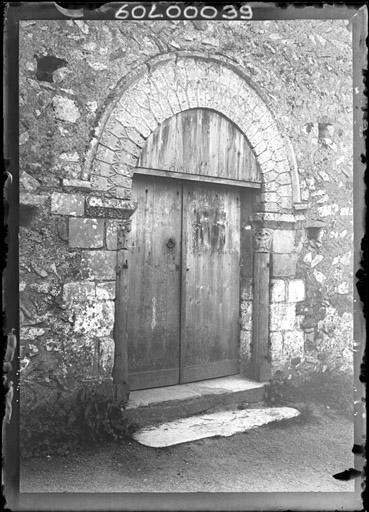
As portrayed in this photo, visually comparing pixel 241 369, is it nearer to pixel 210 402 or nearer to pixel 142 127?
pixel 210 402

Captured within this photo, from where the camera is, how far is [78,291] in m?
3.48

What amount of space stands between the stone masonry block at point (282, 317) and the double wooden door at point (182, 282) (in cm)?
35

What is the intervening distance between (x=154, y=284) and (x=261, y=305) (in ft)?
3.62

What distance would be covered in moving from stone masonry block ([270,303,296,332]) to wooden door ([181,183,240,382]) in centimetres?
34

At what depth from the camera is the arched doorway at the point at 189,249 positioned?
157 inches

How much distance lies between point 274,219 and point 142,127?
1540 mm

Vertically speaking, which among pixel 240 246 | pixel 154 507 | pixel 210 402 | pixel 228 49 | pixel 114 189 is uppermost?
pixel 228 49

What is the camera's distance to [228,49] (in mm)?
4105

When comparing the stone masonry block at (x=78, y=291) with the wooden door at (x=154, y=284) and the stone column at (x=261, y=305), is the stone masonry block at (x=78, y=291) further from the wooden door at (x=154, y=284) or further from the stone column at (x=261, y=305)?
the stone column at (x=261, y=305)

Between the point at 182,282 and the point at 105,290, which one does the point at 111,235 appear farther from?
the point at 182,282

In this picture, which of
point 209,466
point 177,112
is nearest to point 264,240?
point 177,112

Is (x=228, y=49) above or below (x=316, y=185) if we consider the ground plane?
above

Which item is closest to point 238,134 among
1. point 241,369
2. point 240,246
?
point 240,246

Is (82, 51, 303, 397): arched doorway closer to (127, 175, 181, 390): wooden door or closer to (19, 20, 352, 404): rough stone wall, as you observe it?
(19, 20, 352, 404): rough stone wall
